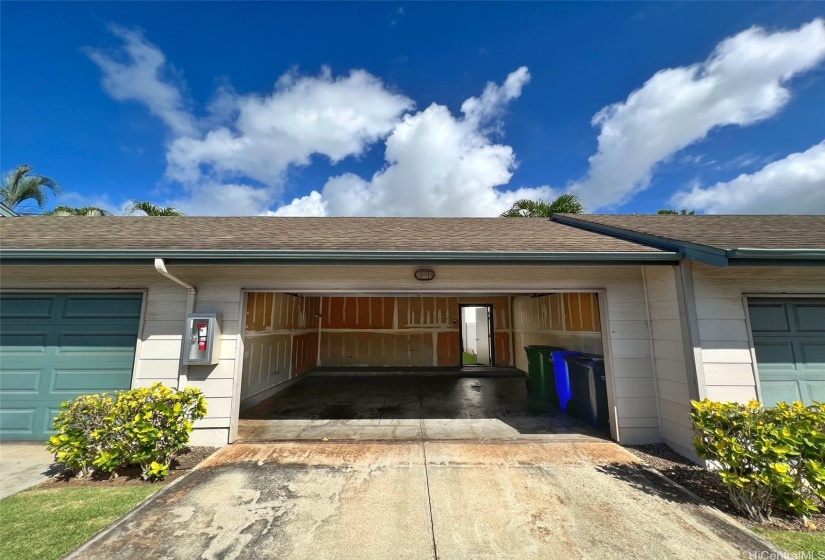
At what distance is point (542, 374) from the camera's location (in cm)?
662

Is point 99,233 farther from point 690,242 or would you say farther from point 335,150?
point 335,150

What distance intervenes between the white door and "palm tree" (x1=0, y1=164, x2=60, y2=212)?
2167 cm

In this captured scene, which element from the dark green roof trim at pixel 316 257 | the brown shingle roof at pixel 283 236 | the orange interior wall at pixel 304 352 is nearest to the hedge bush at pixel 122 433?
the dark green roof trim at pixel 316 257

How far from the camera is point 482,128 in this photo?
12727mm

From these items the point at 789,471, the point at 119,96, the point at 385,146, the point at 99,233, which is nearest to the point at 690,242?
the point at 789,471

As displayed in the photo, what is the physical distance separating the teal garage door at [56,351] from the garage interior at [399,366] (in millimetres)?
1675

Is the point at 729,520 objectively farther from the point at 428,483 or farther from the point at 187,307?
the point at 187,307

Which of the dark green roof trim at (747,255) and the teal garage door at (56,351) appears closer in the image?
the dark green roof trim at (747,255)

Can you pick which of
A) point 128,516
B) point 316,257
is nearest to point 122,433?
point 128,516

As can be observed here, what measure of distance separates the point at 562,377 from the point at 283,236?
221 inches

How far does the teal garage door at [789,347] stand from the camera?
154 inches

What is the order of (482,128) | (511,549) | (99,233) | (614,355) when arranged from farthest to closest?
(482,128) → (99,233) → (614,355) → (511,549)

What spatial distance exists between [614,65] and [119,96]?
1373 centimetres

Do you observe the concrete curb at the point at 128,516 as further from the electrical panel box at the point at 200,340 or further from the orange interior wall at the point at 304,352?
the orange interior wall at the point at 304,352
